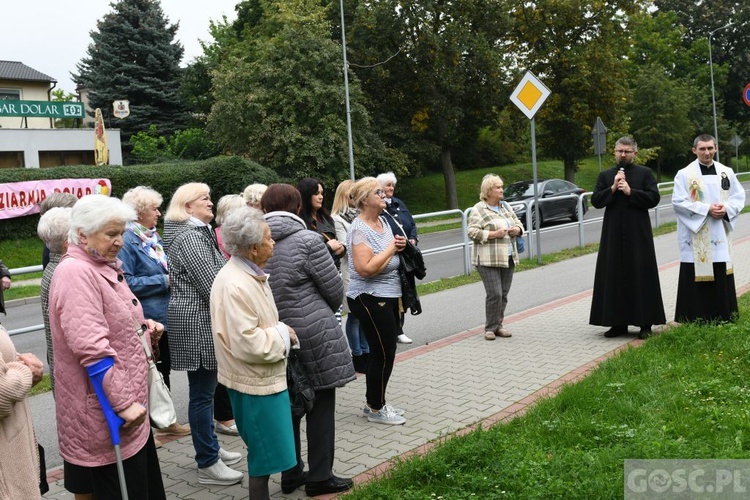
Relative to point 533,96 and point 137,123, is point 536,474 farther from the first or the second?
point 137,123

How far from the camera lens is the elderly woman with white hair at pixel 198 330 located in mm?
5059

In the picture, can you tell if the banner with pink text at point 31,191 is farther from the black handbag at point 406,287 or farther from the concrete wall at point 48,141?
the black handbag at point 406,287

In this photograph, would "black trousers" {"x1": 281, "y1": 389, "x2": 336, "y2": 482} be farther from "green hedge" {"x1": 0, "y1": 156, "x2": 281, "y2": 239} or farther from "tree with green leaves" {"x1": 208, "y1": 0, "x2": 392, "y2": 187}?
"tree with green leaves" {"x1": 208, "y1": 0, "x2": 392, "y2": 187}

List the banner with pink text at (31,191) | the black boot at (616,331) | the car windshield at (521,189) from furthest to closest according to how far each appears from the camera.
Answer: the car windshield at (521,189), the banner with pink text at (31,191), the black boot at (616,331)

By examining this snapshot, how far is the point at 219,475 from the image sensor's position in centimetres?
507

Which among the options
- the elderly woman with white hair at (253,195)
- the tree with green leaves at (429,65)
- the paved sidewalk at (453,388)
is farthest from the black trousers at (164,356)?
the tree with green leaves at (429,65)

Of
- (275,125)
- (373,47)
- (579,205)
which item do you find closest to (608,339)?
(579,205)

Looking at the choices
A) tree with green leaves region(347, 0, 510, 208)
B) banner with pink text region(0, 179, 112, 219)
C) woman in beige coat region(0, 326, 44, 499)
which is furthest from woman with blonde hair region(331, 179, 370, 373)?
tree with green leaves region(347, 0, 510, 208)

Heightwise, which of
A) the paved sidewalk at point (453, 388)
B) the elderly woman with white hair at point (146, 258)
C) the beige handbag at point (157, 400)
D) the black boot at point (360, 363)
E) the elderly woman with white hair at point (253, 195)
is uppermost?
the elderly woman with white hair at point (253, 195)

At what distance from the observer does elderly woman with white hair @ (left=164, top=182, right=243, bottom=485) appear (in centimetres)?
506

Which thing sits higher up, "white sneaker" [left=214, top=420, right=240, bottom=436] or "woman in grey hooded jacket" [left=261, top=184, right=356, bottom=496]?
"woman in grey hooded jacket" [left=261, top=184, right=356, bottom=496]

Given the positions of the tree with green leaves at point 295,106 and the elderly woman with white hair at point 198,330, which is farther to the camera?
the tree with green leaves at point 295,106

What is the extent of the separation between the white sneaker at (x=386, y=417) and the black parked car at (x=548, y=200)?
13090mm

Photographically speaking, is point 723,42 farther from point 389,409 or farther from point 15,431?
point 15,431
